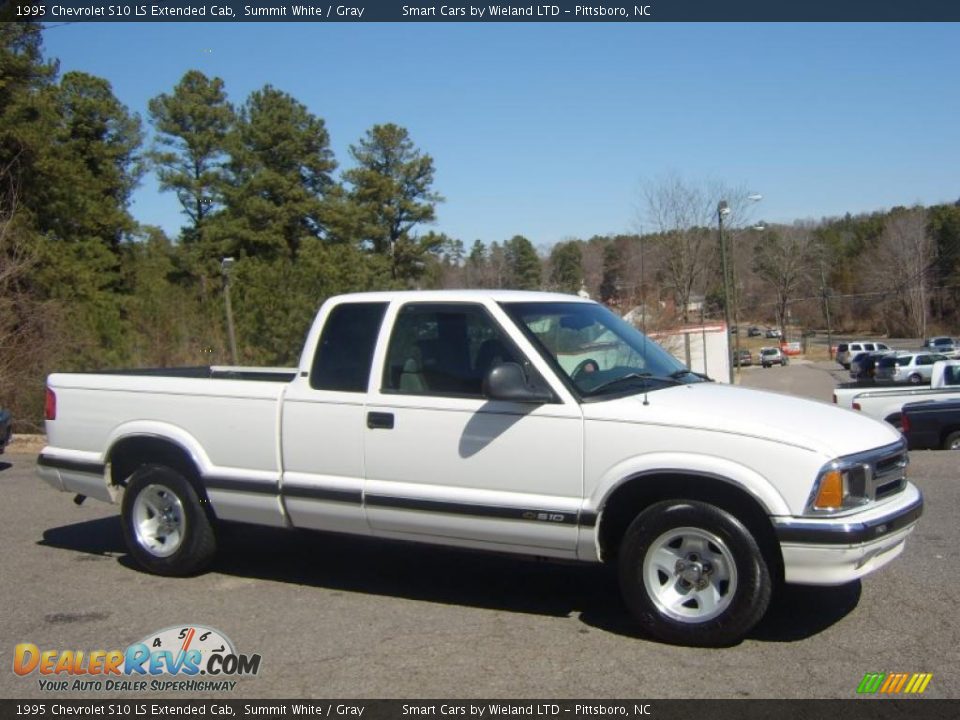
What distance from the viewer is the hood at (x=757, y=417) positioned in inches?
179

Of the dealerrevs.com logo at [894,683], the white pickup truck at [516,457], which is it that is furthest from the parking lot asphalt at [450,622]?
the white pickup truck at [516,457]

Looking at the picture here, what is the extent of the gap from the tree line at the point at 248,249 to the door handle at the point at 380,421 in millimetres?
2039

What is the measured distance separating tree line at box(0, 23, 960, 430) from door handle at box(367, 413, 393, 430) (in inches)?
80.3

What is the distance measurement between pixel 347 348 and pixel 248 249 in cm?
4416

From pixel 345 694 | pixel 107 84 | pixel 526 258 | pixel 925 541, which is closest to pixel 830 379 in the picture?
pixel 526 258

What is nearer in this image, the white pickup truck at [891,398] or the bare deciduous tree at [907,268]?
the white pickup truck at [891,398]

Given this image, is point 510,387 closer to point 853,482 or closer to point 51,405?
point 853,482

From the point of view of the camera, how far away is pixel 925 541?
658 cm

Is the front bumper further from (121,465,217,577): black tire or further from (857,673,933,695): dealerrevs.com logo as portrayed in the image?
(121,465,217,577): black tire

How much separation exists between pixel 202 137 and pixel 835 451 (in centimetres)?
5000

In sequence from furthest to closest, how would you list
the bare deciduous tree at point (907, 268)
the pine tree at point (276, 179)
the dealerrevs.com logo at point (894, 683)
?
1. the bare deciduous tree at point (907, 268)
2. the pine tree at point (276, 179)
3. the dealerrevs.com logo at point (894, 683)

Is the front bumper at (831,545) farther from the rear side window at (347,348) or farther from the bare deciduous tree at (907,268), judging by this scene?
the bare deciduous tree at (907,268)

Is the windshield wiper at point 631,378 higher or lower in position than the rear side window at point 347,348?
lower
